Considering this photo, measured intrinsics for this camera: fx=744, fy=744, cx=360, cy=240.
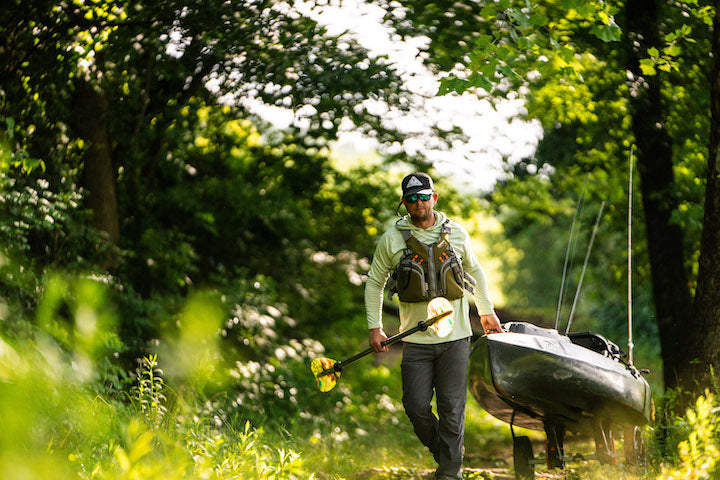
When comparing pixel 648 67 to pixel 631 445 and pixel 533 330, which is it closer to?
pixel 533 330

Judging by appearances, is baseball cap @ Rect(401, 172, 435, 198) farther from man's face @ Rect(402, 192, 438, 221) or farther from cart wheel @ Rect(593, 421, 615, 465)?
cart wheel @ Rect(593, 421, 615, 465)

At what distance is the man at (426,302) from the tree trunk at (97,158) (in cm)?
391

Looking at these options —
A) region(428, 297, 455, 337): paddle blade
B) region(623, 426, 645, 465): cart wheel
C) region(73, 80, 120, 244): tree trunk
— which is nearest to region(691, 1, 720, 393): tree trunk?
region(623, 426, 645, 465): cart wheel

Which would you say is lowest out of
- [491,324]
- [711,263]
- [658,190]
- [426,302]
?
[658,190]

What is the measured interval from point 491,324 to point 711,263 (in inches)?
89.8

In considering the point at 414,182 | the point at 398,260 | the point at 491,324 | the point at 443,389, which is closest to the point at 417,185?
the point at 414,182

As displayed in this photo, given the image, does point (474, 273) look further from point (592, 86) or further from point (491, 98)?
point (592, 86)

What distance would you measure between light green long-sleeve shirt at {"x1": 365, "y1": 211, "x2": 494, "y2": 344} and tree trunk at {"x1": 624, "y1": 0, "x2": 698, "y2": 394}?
3.82m

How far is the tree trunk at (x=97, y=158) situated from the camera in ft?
25.8

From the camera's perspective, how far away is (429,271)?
16.1ft

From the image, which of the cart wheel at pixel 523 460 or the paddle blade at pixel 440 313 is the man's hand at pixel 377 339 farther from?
the cart wheel at pixel 523 460

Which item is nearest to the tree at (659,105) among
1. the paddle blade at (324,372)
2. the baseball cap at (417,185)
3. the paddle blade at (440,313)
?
the baseball cap at (417,185)

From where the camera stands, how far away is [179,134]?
8805mm

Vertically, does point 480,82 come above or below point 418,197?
above
